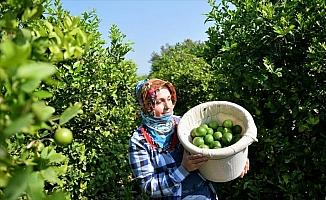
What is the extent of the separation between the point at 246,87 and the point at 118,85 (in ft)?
5.21

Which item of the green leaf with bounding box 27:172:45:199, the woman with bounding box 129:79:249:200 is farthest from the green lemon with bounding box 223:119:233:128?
the green leaf with bounding box 27:172:45:199

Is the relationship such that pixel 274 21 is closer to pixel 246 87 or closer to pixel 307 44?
pixel 307 44

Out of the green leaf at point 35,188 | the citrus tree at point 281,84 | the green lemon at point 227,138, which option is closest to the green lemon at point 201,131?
the green lemon at point 227,138

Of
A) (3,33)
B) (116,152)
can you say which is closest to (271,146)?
(116,152)

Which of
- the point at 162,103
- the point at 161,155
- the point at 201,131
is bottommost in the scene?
the point at 161,155

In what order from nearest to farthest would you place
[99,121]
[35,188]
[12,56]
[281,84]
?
[12,56] → [35,188] → [281,84] → [99,121]

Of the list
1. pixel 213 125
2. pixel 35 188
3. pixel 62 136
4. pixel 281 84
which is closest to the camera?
pixel 35 188

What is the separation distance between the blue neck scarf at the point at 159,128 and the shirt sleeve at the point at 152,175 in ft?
0.36

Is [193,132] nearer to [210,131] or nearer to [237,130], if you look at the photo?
[210,131]

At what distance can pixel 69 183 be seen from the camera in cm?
441

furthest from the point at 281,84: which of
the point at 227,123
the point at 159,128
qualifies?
the point at 159,128

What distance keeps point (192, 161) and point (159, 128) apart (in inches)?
13.3

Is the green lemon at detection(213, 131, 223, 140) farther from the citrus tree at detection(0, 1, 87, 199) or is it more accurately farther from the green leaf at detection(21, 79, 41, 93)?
the green leaf at detection(21, 79, 41, 93)

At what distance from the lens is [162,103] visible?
3.02m
